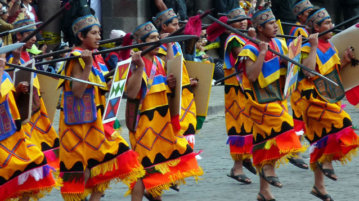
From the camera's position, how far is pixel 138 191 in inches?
344

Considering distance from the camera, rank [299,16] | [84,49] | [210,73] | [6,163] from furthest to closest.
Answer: [299,16], [210,73], [84,49], [6,163]

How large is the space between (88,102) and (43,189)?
83 cm

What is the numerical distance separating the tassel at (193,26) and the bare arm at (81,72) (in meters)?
0.82

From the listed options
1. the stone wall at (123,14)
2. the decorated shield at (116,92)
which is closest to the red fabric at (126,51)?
the decorated shield at (116,92)

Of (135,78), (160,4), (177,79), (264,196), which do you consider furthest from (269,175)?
(160,4)

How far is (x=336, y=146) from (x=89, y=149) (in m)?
2.39

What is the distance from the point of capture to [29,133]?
9.83 m

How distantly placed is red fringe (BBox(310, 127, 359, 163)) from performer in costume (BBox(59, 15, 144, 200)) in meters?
1.93

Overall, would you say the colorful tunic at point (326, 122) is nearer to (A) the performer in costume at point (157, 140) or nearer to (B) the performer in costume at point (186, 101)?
Result: (B) the performer in costume at point (186, 101)

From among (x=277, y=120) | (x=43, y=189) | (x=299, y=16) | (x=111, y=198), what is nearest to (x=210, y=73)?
(x=277, y=120)

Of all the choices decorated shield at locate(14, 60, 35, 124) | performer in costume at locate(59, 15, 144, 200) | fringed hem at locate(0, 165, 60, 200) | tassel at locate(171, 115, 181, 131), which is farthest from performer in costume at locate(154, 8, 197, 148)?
fringed hem at locate(0, 165, 60, 200)

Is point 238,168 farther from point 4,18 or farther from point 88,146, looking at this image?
point 4,18

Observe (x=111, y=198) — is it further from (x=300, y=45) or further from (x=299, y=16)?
(x=299, y=16)

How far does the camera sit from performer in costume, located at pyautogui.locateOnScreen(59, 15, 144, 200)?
8602 millimetres
